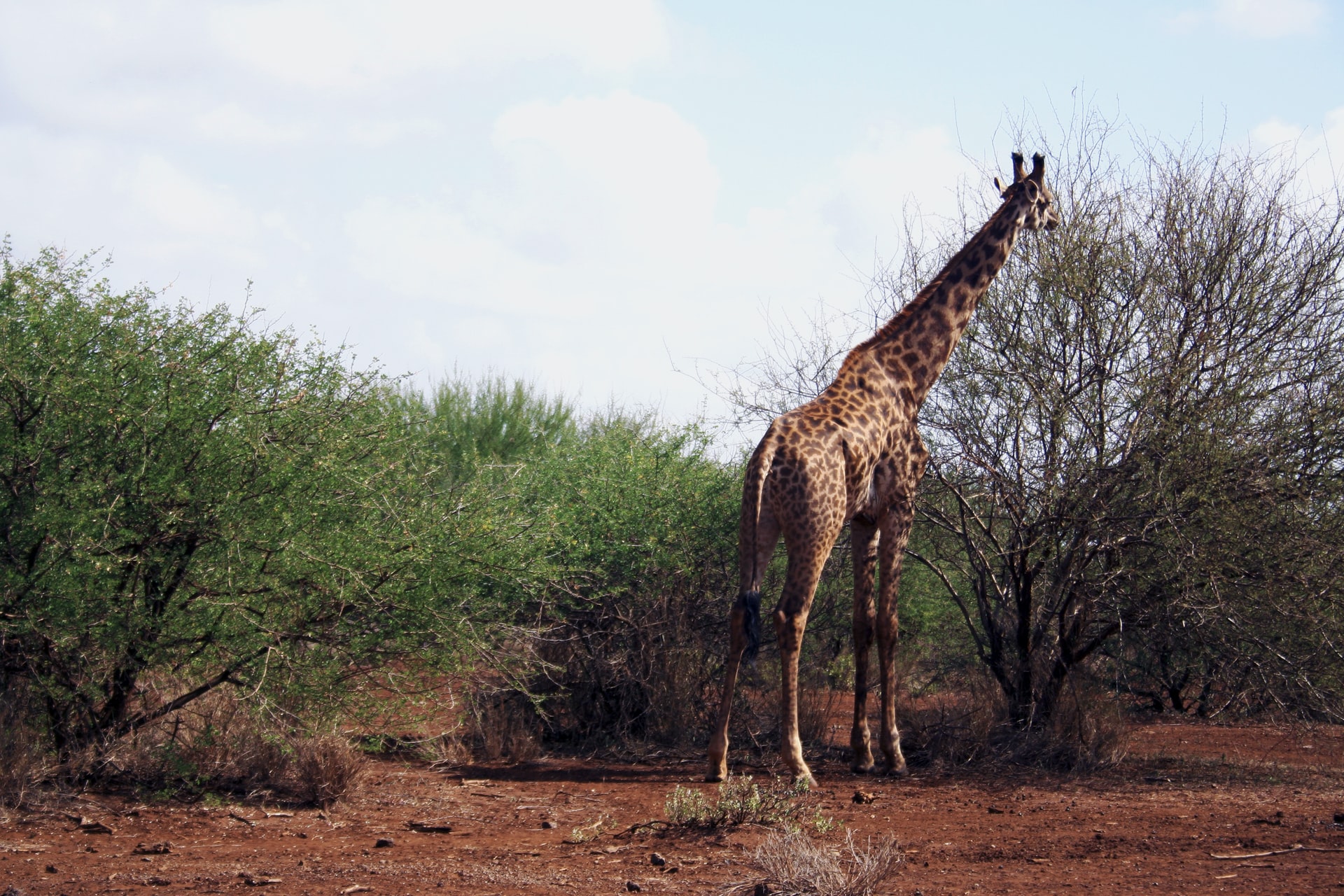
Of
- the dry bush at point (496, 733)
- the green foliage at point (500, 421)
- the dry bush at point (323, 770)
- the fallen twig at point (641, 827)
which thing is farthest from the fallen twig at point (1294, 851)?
the green foliage at point (500, 421)

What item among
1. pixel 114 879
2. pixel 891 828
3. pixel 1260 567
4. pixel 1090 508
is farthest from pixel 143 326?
pixel 1260 567

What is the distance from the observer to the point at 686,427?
975 cm

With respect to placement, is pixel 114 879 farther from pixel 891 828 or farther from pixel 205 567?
pixel 891 828

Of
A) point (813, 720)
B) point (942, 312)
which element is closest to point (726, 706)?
point (813, 720)

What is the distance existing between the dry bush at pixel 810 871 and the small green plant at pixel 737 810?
96 centimetres

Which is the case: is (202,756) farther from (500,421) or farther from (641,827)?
(500,421)

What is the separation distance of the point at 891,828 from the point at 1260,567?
3.40m

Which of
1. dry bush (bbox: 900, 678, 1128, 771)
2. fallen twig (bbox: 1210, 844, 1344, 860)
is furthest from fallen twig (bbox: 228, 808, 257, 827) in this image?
fallen twig (bbox: 1210, 844, 1344, 860)

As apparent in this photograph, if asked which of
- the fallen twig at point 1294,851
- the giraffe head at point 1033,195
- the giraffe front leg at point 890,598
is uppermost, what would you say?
the giraffe head at point 1033,195

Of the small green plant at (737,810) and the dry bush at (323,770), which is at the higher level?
the dry bush at (323,770)

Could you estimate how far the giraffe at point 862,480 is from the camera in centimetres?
755

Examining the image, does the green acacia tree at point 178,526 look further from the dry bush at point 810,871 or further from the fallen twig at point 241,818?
the dry bush at point 810,871

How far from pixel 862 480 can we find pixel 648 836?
3.05 metres

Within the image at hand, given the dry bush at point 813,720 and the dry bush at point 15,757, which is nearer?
the dry bush at point 15,757
